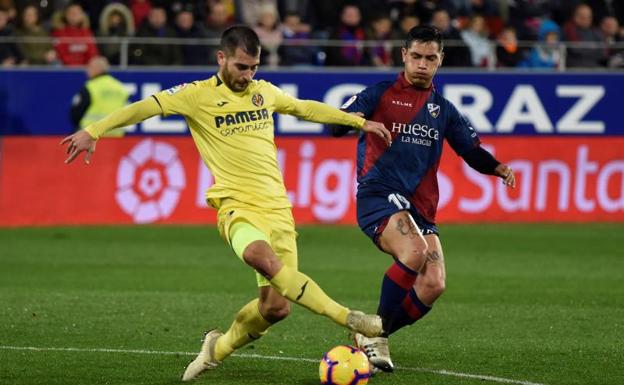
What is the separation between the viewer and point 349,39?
21812mm

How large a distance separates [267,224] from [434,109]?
177cm

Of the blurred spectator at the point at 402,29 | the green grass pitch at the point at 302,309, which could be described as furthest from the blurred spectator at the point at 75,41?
the blurred spectator at the point at 402,29

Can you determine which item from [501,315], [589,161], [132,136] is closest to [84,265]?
[132,136]

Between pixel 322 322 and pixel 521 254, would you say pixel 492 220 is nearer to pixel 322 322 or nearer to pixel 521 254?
pixel 521 254

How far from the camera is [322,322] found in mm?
11758

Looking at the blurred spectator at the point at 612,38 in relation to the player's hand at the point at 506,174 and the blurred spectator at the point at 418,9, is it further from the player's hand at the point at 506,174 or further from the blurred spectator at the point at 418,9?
the player's hand at the point at 506,174

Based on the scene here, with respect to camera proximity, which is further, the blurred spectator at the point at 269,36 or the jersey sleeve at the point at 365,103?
the blurred spectator at the point at 269,36

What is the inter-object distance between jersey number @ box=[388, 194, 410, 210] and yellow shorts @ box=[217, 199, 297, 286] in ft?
3.36

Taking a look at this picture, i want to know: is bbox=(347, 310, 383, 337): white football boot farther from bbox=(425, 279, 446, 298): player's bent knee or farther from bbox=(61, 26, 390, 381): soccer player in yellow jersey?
bbox=(425, 279, 446, 298): player's bent knee

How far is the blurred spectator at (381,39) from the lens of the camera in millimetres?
21317

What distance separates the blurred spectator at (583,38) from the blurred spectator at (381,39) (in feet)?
9.47

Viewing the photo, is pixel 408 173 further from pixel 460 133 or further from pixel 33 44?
pixel 33 44

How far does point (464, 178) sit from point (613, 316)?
8.11 meters

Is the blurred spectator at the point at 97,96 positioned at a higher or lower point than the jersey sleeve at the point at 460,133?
lower
